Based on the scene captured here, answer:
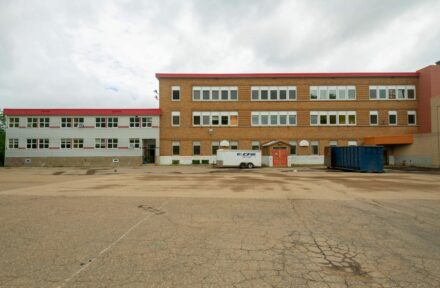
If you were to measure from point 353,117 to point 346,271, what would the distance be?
39.3 meters

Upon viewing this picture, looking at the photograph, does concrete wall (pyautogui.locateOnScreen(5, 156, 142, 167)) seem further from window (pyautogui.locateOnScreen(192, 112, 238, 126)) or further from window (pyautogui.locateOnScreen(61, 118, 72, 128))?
window (pyautogui.locateOnScreen(192, 112, 238, 126))

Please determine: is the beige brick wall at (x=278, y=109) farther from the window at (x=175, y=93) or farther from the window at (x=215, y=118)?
the window at (x=215, y=118)

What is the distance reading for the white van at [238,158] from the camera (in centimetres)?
2997

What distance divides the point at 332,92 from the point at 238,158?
20.0m

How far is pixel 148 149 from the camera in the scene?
124ft

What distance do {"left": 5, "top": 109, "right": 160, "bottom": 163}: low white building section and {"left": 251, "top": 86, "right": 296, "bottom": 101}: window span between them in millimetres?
15609

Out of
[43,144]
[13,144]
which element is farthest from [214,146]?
[13,144]

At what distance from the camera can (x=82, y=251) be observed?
4488 millimetres

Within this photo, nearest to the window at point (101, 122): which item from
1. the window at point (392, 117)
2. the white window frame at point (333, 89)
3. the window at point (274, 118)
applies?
the window at point (274, 118)

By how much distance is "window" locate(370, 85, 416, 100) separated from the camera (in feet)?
124

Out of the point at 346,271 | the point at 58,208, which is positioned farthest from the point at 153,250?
the point at 58,208

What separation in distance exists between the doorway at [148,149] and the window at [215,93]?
9.69m

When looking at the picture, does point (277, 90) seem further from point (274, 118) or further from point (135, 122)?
point (135, 122)

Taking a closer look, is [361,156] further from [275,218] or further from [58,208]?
[58,208]
